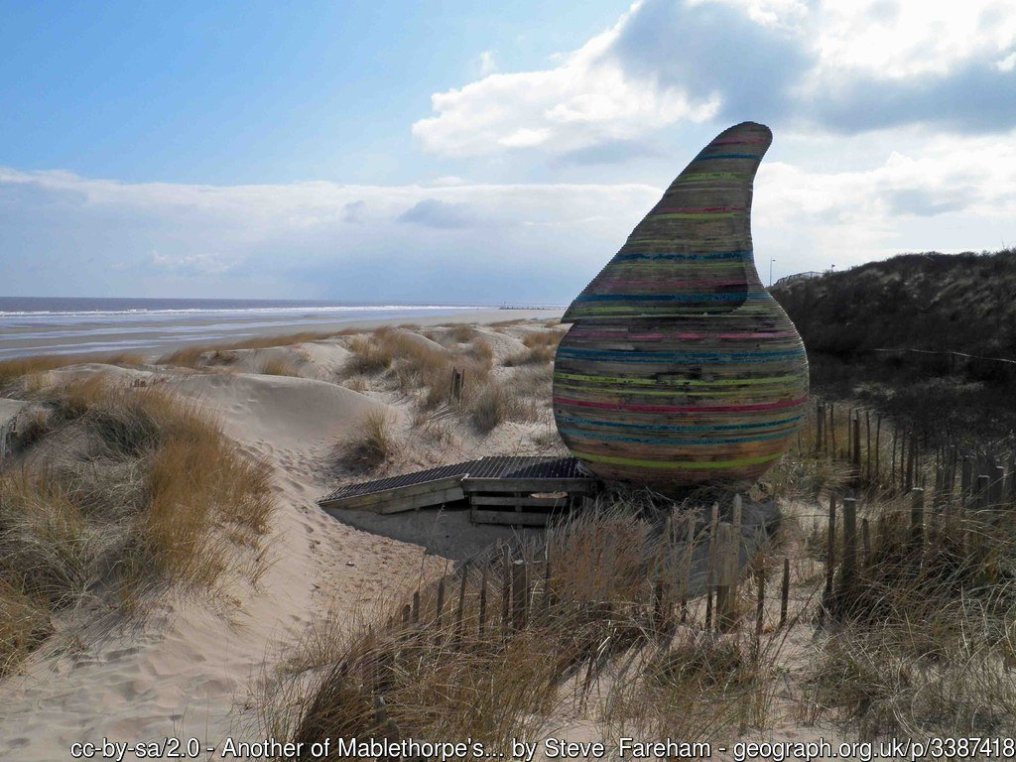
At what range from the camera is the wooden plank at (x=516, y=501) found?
22.9ft

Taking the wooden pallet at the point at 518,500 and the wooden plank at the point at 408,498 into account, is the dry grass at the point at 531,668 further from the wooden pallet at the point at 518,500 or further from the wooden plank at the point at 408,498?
the wooden plank at the point at 408,498

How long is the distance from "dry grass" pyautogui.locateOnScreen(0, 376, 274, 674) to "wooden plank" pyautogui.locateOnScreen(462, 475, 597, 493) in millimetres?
1806

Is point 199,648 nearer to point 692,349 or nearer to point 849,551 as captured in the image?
point 849,551

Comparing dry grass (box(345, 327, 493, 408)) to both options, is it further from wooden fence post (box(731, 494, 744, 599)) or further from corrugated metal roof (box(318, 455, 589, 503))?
wooden fence post (box(731, 494, 744, 599))

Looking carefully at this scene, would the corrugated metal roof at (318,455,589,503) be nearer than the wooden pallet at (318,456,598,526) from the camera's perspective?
No

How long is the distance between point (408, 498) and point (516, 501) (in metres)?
1.04

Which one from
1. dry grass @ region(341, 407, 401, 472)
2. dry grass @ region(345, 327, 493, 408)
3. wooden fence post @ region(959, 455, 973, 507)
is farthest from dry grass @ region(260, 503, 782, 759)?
dry grass @ region(345, 327, 493, 408)

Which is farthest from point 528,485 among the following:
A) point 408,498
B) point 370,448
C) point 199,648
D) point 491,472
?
point 199,648

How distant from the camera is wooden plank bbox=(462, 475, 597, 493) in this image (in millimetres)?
6816

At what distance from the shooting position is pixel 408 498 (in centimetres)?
729

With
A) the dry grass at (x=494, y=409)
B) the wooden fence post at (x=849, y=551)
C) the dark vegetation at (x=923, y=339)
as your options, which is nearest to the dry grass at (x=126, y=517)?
the wooden fence post at (x=849, y=551)

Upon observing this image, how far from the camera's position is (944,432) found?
9.90 m

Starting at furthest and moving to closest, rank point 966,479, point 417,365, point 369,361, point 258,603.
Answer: point 369,361, point 417,365, point 966,479, point 258,603

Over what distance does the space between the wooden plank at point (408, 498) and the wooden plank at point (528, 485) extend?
138mm
